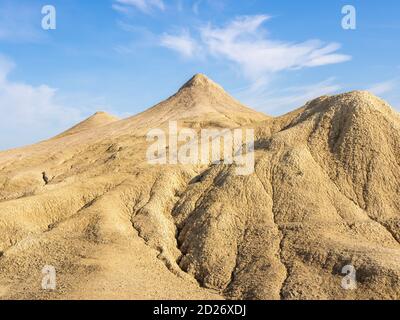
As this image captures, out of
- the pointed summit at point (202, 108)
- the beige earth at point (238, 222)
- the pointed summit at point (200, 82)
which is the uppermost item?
the pointed summit at point (200, 82)

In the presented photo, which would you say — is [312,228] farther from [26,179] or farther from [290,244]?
[26,179]

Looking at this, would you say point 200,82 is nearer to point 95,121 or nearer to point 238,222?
point 95,121

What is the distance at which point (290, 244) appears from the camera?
2030cm

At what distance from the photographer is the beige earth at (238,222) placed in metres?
18.6

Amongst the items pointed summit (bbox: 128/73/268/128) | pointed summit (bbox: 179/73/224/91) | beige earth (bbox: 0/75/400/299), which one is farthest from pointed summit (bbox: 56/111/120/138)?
beige earth (bbox: 0/75/400/299)

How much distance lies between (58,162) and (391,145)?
2408 centimetres

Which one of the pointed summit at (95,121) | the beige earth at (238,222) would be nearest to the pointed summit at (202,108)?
the pointed summit at (95,121)

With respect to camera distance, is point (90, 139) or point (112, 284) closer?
point (112, 284)

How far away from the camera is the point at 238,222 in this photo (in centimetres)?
2239

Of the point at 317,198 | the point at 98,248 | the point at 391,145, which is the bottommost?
the point at 98,248

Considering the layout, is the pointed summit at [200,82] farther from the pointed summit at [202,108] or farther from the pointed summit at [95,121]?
the pointed summit at [95,121]

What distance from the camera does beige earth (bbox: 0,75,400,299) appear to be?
731 inches

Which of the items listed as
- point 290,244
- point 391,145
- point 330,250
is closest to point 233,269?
point 290,244
